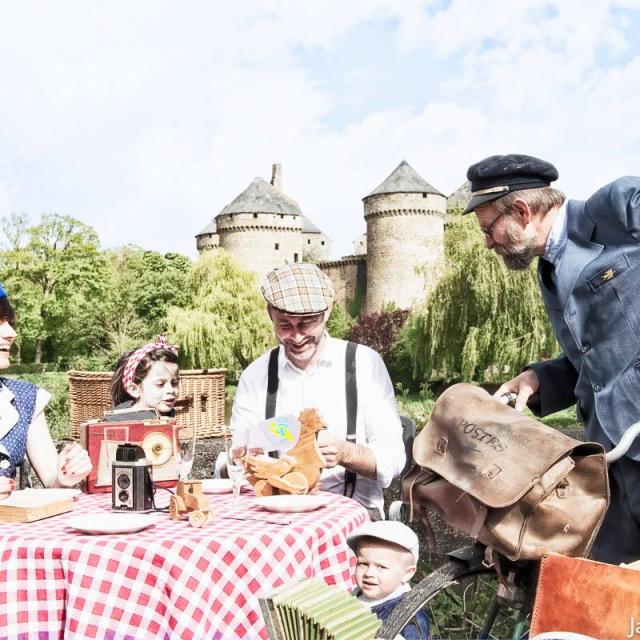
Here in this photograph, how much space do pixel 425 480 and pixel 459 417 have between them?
17 centimetres

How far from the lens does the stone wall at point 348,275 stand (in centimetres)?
5054

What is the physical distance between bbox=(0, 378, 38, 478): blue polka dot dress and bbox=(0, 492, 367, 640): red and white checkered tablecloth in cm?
79

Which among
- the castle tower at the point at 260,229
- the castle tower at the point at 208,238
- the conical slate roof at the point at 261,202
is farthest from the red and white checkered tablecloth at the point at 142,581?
the castle tower at the point at 208,238

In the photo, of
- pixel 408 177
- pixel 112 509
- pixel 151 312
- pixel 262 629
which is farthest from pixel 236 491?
pixel 408 177

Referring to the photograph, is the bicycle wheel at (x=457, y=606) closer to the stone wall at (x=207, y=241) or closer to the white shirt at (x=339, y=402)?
the white shirt at (x=339, y=402)

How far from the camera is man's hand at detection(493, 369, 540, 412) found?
2.48 m

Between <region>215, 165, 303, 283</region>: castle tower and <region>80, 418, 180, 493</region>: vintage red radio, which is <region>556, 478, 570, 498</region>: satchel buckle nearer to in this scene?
<region>80, 418, 180, 493</region>: vintage red radio

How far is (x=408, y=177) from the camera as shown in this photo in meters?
50.6

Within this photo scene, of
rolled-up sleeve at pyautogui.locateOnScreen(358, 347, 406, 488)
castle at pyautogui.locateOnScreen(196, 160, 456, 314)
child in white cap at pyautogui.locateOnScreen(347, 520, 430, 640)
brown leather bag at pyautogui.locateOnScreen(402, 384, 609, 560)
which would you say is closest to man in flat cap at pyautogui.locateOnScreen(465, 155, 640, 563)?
brown leather bag at pyautogui.locateOnScreen(402, 384, 609, 560)

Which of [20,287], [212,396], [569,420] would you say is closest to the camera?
[212,396]

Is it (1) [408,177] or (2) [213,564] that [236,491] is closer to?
(2) [213,564]

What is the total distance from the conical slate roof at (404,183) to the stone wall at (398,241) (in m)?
0.27

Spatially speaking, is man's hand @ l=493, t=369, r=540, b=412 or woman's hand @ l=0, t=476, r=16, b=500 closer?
man's hand @ l=493, t=369, r=540, b=412

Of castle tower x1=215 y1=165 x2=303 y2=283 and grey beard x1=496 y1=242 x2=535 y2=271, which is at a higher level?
castle tower x1=215 y1=165 x2=303 y2=283
